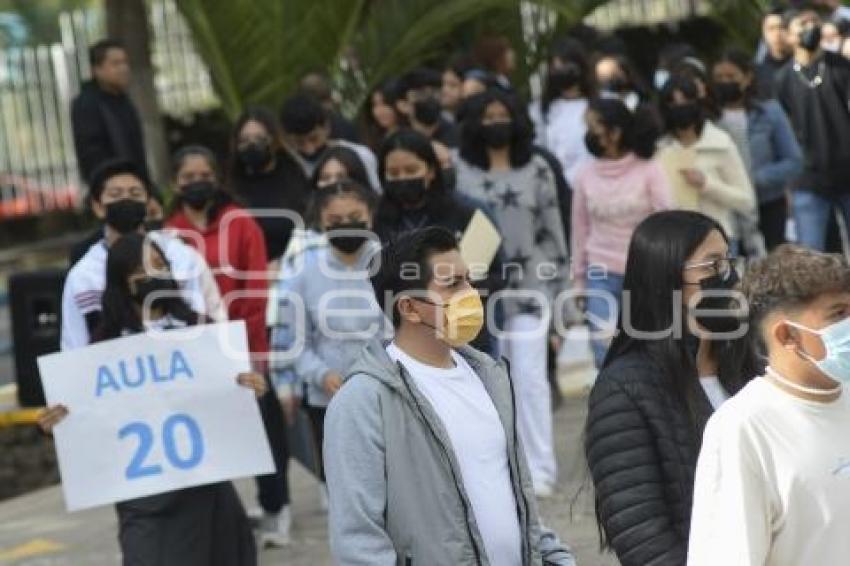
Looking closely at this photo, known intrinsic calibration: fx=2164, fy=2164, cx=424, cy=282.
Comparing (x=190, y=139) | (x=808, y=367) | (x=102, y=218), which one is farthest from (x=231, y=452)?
(x=190, y=139)

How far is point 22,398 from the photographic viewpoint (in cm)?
1276

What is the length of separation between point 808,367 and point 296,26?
10316mm

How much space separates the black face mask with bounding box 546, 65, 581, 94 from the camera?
12641 millimetres

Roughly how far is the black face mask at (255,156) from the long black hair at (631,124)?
1553mm

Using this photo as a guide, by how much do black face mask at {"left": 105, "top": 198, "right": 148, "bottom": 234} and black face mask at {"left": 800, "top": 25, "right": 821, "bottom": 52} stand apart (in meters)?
4.45

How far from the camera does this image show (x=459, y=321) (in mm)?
5395

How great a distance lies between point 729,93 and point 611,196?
2.27m

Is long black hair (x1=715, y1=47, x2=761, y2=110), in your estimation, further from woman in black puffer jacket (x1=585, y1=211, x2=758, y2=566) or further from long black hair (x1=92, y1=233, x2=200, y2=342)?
woman in black puffer jacket (x1=585, y1=211, x2=758, y2=566)

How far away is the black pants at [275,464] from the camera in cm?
928

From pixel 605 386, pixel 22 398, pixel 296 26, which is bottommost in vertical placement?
pixel 22 398

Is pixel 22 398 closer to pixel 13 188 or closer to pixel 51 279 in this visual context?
pixel 51 279

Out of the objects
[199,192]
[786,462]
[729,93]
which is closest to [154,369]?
[199,192]

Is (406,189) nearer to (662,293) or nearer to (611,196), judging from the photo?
(611,196)

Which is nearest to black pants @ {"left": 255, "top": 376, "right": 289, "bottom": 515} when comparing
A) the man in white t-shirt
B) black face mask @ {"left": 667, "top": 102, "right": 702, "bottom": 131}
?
black face mask @ {"left": 667, "top": 102, "right": 702, "bottom": 131}
